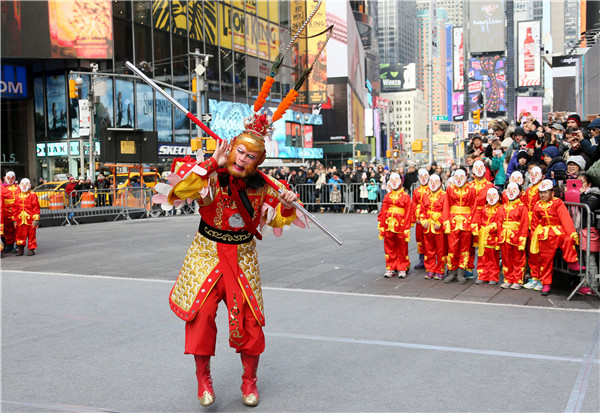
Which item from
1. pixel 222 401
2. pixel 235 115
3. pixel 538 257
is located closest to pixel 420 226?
pixel 538 257

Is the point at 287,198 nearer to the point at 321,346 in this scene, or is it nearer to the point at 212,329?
the point at 212,329

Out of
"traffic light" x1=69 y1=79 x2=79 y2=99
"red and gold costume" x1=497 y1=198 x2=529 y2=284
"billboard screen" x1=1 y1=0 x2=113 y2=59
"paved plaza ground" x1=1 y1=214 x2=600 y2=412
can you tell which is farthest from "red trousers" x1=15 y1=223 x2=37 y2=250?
"billboard screen" x1=1 y1=0 x2=113 y2=59

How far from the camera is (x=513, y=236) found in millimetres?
8992

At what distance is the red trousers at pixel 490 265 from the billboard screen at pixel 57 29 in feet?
94.5

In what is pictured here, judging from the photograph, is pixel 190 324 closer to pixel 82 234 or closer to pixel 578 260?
pixel 578 260

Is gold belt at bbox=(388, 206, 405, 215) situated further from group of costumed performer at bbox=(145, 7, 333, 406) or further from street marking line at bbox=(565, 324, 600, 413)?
group of costumed performer at bbox=(145, 7, 333, 406)

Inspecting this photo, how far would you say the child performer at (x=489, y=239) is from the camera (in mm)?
9367

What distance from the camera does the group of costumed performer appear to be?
4.34 m

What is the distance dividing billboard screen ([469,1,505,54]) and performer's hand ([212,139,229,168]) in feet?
332

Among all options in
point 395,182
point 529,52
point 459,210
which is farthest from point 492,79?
point 459,210

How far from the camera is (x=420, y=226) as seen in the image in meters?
10.6

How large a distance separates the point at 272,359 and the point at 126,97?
32215mm

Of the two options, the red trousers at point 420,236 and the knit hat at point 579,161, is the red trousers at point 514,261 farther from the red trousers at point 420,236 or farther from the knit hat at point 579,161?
the red trousers at point 420,236

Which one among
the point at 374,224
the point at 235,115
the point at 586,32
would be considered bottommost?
the point at 374,224
